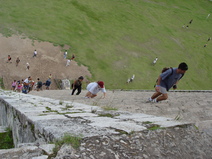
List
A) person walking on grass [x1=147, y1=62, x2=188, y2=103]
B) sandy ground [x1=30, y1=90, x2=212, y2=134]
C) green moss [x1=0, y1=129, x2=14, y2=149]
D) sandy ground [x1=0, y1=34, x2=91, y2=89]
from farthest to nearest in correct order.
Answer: sandy ground [x1=0, y1=34, x2=91, y2=89], person walking on grass [x1=147, y1=62, x2=188, y2=103], sandy ground [x1=30, y1=90, x2=212, y2=134], green moss [x1=0, y1=129, x2=14, y2=149]

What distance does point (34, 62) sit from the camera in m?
20.9

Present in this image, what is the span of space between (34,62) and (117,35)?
15.4 m

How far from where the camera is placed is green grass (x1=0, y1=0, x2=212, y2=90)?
2442 centimetres

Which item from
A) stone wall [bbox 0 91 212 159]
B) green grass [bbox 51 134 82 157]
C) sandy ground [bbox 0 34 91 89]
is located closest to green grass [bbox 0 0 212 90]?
sandy ground [bbox 0 34 91 89]

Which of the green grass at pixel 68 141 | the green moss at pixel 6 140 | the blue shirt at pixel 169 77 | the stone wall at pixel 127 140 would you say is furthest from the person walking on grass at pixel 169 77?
the green grass at pixel 68 141

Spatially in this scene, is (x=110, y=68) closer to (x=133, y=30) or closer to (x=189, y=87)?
(x=189, y=87)

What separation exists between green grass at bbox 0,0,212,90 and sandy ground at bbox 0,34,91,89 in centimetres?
125

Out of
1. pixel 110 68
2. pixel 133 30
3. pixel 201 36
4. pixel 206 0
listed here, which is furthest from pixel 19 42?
pixel 206 0

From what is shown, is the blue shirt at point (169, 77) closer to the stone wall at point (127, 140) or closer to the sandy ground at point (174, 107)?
the sandy ground at point (174, 107)

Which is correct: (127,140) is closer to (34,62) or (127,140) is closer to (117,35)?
(34,62)

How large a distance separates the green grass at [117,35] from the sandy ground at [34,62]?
125 cm

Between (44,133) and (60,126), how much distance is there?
0.70 ft

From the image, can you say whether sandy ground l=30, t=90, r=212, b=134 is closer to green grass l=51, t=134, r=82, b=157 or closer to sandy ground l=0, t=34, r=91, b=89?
green grass l=51, t=134, r=82, b=157

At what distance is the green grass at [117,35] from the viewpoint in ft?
80.1
